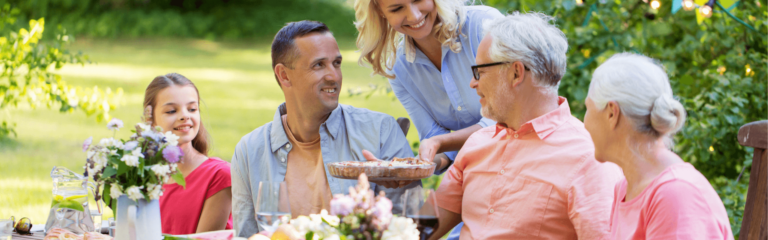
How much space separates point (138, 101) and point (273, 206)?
1029 cm

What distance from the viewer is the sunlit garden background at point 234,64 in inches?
155

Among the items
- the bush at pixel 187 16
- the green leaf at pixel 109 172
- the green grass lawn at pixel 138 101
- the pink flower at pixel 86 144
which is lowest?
the green grass lawn at pixel 138 101

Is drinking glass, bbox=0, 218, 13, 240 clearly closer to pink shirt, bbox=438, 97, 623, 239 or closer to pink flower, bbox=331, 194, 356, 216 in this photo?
pink flower, bbox=331, 194, 356, 216

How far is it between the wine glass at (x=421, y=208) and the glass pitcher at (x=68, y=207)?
1.18m

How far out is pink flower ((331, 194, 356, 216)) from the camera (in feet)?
3.97

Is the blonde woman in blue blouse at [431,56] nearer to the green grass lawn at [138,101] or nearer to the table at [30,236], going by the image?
the table at [30,236]

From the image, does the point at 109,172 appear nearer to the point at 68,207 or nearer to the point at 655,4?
the point at 68,207

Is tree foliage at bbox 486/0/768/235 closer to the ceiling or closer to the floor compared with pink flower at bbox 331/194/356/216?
closer to the floor

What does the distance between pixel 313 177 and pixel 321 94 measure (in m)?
0.30

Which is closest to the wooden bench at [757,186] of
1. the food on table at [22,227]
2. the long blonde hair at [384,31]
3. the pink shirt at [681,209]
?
the pink shirt at [681,209]

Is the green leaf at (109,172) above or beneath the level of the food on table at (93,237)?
above

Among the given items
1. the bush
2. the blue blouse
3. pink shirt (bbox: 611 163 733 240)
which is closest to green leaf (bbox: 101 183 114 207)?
the blue blouse

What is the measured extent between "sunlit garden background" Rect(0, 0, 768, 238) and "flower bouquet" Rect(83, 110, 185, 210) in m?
1.04

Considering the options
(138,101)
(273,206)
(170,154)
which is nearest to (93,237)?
(170,154)
